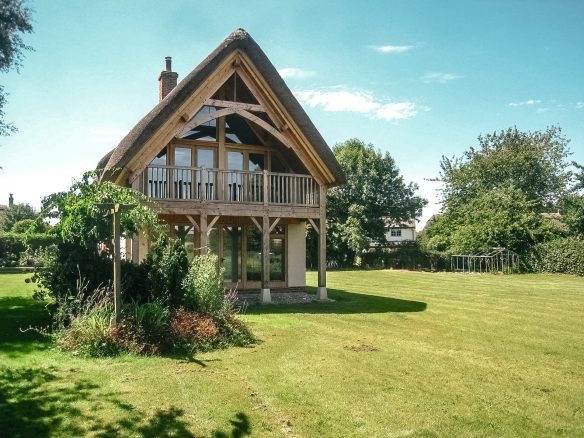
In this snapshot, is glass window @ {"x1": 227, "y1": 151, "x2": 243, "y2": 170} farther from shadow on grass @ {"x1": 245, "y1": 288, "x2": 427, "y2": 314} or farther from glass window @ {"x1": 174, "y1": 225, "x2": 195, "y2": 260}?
shadow on grass @ {"x1": 245, "y1": 288, "x2": 427, "y2": 314}

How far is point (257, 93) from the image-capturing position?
16.4 meters

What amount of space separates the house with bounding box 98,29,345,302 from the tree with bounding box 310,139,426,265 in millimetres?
24726

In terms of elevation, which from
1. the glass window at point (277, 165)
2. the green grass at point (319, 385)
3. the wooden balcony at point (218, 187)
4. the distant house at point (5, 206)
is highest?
the distant house at point (5, 206)

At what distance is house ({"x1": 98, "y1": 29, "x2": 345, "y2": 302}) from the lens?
14.9 meters

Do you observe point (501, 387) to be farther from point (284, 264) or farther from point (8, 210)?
point (8, 210)

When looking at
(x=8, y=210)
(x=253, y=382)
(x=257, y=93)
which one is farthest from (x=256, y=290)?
(x=8, y=210)

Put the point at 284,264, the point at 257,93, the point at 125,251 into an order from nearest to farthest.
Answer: the point at 257,93
the point at 125,251
the point at 284,264

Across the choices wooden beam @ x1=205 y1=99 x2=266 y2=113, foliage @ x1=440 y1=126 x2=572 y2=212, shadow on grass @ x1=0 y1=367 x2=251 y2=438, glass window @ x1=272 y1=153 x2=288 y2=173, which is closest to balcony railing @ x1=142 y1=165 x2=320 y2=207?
glass window @ x1=272 y1=153 x2=288 y2=173

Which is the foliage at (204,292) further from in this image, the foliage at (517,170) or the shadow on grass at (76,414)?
the foliage at (517,170)

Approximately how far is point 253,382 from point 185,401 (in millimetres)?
1194

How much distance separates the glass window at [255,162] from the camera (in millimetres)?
18562

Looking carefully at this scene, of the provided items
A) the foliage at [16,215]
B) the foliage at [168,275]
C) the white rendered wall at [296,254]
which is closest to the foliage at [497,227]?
the white rendered wall at [296,254]

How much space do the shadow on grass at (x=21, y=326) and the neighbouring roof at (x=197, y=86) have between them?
4.24m

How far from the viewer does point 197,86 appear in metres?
14.9
